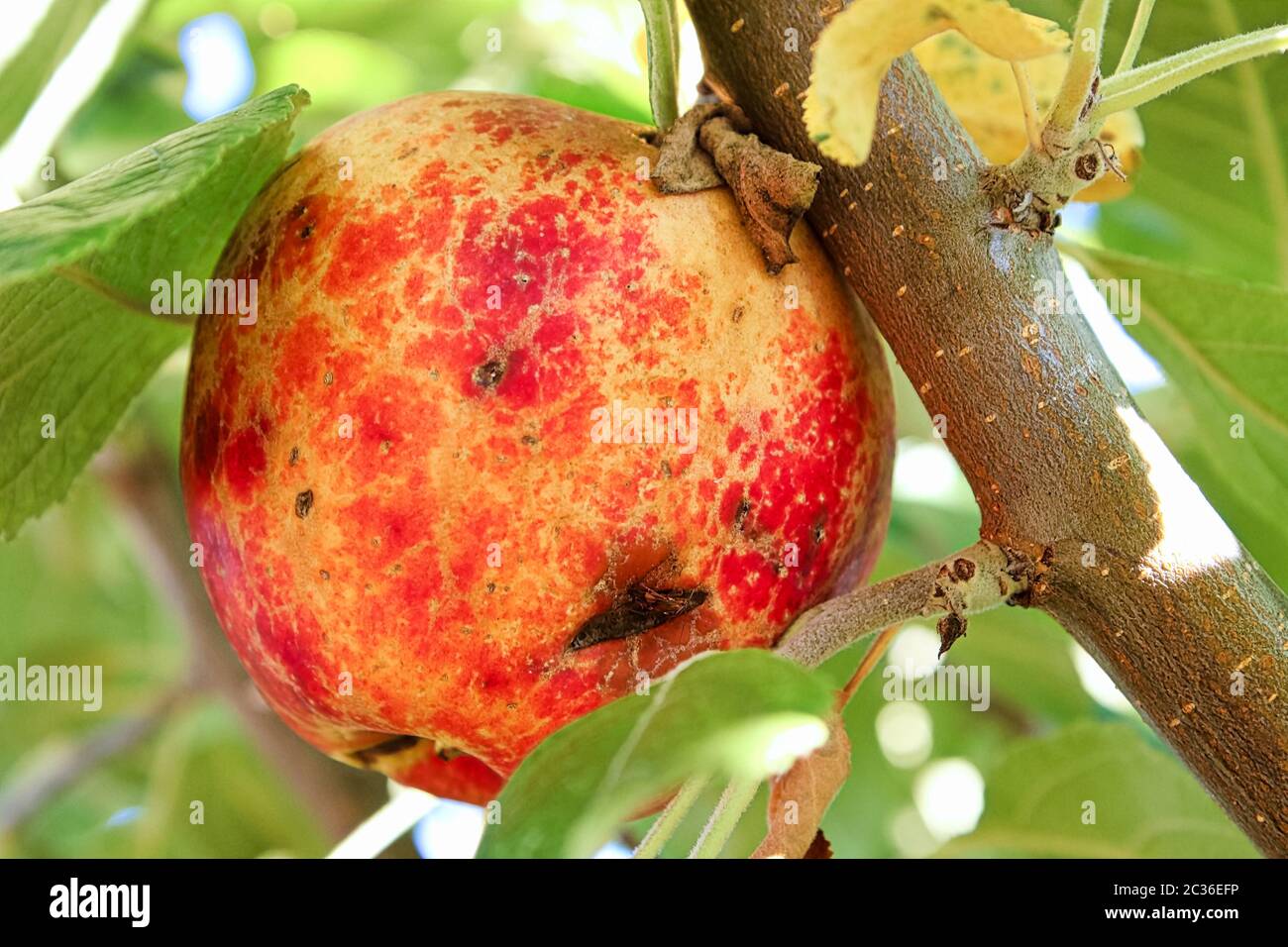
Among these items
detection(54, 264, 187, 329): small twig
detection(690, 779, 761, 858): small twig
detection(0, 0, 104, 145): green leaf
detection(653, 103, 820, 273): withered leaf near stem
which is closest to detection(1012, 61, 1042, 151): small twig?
detection(653, 103, 820, 273): withered leaf near stem

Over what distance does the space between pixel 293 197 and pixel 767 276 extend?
0.99 ft

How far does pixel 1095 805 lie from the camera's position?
1.35 meters

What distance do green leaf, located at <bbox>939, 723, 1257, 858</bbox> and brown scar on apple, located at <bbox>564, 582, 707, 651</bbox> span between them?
2.21 feet

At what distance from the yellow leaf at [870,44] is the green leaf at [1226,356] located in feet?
1.39

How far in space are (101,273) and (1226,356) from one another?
0.81m

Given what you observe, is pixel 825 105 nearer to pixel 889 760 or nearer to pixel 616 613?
pixel 616 613

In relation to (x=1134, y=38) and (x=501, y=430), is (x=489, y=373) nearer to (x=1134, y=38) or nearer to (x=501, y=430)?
(x=501, y=430)

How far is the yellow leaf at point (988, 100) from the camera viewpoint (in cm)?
108

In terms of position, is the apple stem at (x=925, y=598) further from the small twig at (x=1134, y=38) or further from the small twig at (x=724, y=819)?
the small twig at (x=1134, y=38)

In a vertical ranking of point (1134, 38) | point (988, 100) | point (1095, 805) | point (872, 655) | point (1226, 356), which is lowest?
point (1095, 805)

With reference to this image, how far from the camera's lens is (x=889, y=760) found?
5.99 ft

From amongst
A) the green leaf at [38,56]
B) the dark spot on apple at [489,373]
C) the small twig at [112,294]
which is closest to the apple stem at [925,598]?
the dark spot on apple at [489,373]

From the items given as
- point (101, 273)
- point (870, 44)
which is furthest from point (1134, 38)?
point (101, 273)

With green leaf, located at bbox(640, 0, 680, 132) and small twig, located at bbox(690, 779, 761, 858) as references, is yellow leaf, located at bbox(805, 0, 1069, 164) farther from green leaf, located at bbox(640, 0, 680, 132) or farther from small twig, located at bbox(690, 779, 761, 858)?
small twig, located at bbox(690, 779, 761, 858)
